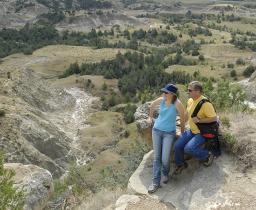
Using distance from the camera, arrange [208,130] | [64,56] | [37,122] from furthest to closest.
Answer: [64,56]
[37,122]
[208,130]

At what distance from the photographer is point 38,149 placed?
34125 mm

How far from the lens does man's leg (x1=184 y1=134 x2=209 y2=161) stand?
35.4 feet

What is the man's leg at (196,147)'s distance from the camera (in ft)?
35.4

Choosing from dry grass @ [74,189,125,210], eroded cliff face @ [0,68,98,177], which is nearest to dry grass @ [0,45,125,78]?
eroded cliff face @ [0,68,98,177]

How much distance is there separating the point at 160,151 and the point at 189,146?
0.75m

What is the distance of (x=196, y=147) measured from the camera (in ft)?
35.5

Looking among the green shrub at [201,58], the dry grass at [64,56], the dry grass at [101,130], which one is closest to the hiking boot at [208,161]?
the dry grass at [101,130]

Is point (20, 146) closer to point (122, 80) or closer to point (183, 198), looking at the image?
point (183, 198)

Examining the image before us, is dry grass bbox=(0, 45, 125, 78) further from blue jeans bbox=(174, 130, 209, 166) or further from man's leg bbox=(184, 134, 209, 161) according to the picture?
man's leg bbox=(184, 134, 209, 161)

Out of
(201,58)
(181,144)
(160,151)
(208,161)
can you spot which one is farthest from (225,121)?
(201,58)

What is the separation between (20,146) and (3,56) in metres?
66.3

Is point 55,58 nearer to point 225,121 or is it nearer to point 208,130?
point 225,121

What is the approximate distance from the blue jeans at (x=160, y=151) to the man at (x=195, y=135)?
20 cm

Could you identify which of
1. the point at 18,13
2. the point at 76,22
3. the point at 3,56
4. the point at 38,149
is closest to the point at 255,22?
the point at 76,22
